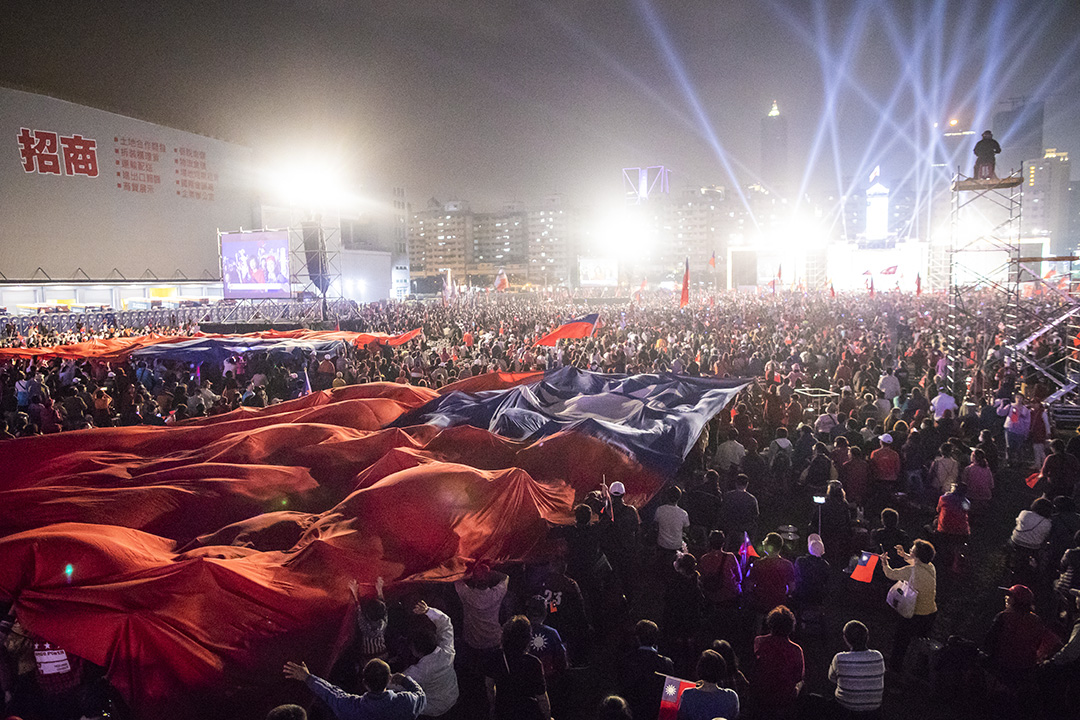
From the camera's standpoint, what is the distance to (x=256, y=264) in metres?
35.4

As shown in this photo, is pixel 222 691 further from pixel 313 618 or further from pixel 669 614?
pixel 669 614


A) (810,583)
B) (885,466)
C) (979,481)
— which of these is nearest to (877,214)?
(979,481)

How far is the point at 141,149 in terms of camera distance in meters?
48.5

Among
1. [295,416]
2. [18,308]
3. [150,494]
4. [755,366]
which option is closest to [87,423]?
[295,416]

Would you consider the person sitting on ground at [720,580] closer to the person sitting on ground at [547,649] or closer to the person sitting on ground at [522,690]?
the person sitting on ground at [547,649]

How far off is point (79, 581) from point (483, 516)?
3571 mm

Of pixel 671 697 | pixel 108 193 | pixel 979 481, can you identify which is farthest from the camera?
pixel 108 193

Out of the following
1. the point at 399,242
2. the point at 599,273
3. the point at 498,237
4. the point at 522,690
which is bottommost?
the point at 522,690

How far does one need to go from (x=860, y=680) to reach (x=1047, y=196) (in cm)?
22121

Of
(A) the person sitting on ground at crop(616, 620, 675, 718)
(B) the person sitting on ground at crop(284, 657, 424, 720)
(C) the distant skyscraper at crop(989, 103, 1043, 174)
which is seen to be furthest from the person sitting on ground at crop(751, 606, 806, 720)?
(C) the distant skyscraper at crop(989, 103, 1043, 174)

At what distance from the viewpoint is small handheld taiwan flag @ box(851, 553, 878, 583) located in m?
6.85

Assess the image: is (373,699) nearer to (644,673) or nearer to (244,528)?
(644,673)

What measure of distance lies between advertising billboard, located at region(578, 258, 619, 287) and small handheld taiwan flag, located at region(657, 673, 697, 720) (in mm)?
82733

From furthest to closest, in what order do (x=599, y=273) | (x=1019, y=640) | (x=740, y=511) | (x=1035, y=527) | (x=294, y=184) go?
1. (x=599, y=273)
2. (x=294, y=184)
3. (x=740, y=511)
4. (x=1035, y=527)
5. (x=1019, y=640)
